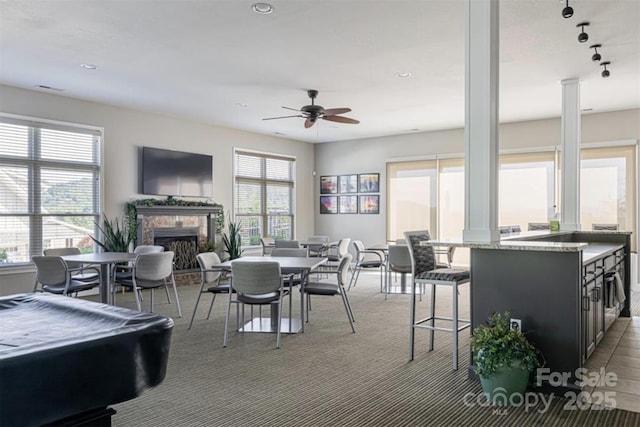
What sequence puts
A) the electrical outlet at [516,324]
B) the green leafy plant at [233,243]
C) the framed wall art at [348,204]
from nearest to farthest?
the electrical outlet at [516,324] < the green leafy plant at [233,243] < the framed wall art at [348,204]

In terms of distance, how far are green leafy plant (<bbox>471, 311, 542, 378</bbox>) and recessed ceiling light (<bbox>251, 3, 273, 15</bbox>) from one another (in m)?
2.98

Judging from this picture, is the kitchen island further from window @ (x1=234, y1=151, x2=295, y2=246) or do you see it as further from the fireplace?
window @ (x1=234, y1=151, x2=295, y2=246)

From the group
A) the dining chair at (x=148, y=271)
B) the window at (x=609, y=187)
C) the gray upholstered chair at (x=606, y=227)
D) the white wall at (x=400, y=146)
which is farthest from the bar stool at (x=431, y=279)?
the white wall at (x=400, y=146)

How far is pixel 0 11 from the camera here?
3.94 metres

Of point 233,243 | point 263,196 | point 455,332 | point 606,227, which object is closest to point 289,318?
point 455,332

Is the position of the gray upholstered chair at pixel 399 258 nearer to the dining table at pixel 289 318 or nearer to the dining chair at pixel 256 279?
the dining table at pixel 289 318

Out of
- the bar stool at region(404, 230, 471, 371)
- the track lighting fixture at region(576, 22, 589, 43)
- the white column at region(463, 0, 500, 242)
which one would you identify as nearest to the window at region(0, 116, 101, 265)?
the bar stool at region(404, 230, 471, 371)

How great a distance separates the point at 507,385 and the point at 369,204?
25.4 ft

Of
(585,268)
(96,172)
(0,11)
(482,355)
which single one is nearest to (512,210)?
(585,268)

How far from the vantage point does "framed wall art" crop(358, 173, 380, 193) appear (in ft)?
34.3

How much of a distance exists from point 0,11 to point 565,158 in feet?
19.9

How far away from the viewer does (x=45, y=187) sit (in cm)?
672

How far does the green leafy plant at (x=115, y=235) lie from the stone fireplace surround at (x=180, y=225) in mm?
180

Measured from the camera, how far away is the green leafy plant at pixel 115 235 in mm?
7066
